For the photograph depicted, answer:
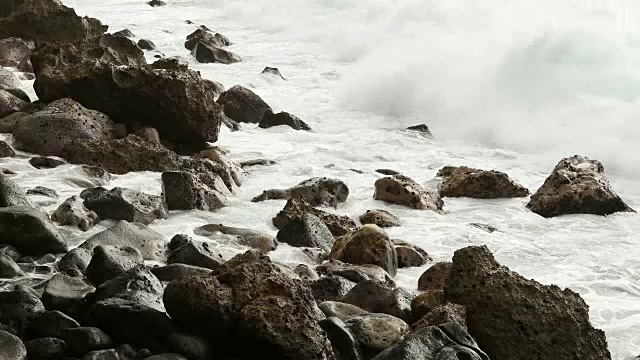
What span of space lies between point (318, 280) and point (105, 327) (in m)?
1.72

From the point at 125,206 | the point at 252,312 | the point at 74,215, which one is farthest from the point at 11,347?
the point at 125,206

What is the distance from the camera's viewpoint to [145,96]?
8.25 meters

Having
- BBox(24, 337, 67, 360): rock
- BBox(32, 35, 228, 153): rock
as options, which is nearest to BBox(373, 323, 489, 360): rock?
BBox(24, 337, 67, 360): rock

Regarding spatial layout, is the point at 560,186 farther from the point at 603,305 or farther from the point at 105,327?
the point at 105,327

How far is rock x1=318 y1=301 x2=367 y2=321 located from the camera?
4.67 metres

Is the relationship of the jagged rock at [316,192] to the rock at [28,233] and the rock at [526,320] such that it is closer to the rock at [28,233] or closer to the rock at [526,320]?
the rock at [28,233]

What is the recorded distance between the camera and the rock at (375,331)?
430 cm

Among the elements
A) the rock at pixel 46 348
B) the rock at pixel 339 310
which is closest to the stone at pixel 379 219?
the rock at pixel 339 310

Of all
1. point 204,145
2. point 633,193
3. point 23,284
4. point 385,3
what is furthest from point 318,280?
point 385,3

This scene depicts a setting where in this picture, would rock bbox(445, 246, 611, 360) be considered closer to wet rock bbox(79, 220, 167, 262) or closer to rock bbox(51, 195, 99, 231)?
wet rock bbox(79, 220, 167, 262)

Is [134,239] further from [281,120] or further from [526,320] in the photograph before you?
[281,120]

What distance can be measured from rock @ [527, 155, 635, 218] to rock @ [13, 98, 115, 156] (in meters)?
4.08

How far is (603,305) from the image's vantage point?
5.87 m

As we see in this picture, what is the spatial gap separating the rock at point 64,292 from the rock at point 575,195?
4.80 meters
